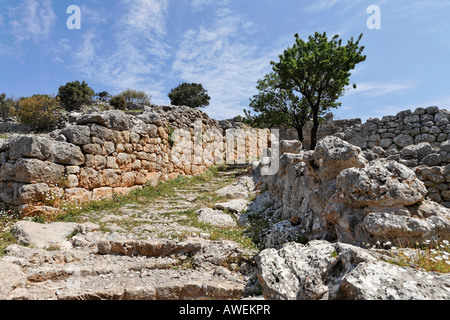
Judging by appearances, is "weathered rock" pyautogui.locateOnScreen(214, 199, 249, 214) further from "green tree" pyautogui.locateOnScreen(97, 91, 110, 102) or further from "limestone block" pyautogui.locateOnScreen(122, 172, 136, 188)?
"green tree" pyautogui.locateOnScreen(97, 91, 110, 102)

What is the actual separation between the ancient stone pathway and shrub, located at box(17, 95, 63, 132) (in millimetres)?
17110

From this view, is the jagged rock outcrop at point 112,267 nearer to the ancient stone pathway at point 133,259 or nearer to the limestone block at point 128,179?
the ancient stone pathway at point 133,259

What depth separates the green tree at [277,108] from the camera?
17.5 metres

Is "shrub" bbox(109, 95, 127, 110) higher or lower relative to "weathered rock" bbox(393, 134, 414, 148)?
higher

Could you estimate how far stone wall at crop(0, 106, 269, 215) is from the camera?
6988mm

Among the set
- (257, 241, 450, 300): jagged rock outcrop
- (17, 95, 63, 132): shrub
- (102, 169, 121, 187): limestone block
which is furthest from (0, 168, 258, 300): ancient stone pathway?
(17, 95, 63, 132): shrub

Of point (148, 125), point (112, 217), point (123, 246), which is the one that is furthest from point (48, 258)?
point (148, 125)

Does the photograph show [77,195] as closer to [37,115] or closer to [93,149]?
[93,149]

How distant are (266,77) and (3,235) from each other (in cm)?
1647

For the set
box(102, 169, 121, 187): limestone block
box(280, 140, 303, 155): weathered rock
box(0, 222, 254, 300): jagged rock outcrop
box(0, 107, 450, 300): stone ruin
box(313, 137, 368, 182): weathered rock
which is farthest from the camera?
box(280, 140, 303, 155): weathered rock

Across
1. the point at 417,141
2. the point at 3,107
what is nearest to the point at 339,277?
the point at 417,141

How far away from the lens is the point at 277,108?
709 inches

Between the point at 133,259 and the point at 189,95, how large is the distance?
33051mm

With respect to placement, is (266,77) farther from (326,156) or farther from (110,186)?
(326,156)
